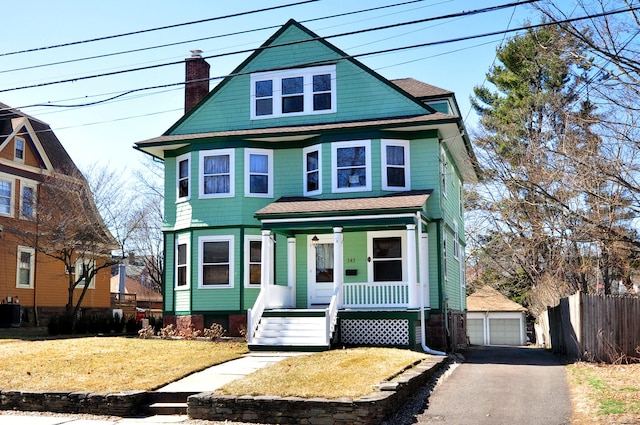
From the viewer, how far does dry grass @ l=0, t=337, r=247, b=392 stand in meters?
13.2

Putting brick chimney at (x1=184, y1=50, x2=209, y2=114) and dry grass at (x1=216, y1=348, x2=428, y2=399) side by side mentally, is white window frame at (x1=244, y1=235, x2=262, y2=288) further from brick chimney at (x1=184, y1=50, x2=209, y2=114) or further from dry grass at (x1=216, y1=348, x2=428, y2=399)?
brick chimney at (x1=184, y1=50, x2=209, y2=114)

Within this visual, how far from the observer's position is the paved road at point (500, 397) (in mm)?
10930

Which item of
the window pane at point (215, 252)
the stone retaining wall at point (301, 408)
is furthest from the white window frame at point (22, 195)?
the stone retaining wall at point (301, 408)

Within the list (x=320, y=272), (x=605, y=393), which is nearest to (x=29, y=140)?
(x=320, y=272)

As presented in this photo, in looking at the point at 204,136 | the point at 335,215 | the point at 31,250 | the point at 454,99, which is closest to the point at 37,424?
the point at 335,215

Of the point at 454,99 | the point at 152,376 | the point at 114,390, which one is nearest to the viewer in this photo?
the point at 114,390

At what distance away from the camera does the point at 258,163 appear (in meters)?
22.5

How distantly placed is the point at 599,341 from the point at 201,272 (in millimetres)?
12075

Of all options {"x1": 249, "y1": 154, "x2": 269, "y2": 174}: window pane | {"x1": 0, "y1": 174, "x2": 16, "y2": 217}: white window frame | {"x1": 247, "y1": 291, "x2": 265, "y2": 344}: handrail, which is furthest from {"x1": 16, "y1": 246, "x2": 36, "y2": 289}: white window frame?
{"x1": 247, "y1": 291, "x2": 265, "y2": 344}: handrail

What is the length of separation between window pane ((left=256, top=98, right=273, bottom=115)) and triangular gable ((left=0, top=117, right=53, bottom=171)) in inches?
548

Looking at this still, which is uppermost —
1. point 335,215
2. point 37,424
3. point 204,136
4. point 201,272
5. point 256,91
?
point 256,91

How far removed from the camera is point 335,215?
19453 mm

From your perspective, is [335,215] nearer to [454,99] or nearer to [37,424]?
[454,99]

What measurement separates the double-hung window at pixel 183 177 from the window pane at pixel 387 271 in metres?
6.76
